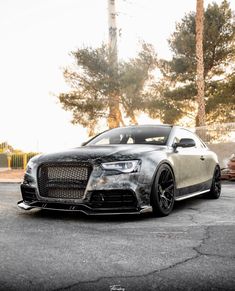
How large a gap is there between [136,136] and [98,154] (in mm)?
1558

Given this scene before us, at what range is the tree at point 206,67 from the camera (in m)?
28.6

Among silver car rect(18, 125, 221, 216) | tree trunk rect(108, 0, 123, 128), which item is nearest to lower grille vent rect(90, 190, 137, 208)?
silver car rect(18, 125, 221, 216)

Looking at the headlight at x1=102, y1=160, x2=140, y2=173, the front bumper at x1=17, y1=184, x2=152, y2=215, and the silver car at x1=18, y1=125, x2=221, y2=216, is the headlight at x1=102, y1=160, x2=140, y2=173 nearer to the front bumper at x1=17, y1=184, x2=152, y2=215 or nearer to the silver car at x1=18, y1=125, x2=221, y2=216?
the silver car at x1=18, y1=125, x2=221, y2=216

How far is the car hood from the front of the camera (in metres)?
6.56

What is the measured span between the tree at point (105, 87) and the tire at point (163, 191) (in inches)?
931

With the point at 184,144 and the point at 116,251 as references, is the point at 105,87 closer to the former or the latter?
the point at 184,144

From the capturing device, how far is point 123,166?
6.53m

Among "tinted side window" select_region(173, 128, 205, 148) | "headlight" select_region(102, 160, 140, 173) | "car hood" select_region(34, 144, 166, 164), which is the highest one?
"tinted side window" select_region(173, 128, 205, 148)

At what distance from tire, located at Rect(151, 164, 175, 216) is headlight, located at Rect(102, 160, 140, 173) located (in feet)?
1.31

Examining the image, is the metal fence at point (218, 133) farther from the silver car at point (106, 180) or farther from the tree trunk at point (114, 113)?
the tree trunk at point (114, 113)

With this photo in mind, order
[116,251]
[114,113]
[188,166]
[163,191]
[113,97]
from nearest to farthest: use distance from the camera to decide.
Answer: [116,251] < [163,191] < [188,166] < [114,113] < [113,97]

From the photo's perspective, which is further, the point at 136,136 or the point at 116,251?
the point at 136,136

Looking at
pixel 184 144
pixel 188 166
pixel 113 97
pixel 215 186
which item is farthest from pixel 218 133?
pixel 113 97

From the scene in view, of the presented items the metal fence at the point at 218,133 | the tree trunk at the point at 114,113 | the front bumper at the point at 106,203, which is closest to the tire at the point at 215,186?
the front bumper at the point at 106,203
